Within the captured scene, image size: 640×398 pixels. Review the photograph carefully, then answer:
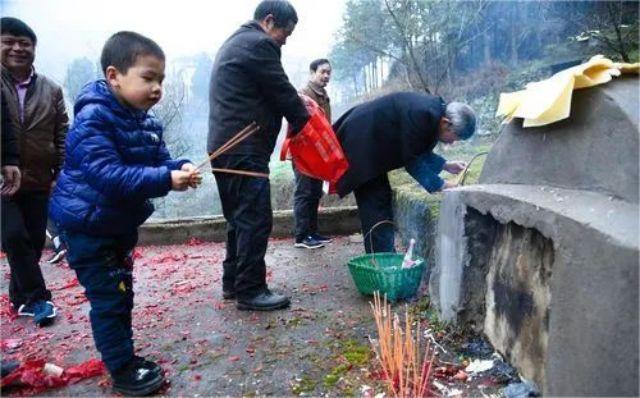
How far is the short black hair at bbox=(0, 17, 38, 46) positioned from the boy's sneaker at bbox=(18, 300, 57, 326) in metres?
1.88

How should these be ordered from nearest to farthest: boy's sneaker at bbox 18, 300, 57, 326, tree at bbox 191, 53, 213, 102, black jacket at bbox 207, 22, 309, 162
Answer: black jacket at bbox 207, 22, 309, 162
boy's sneaker at bbox 18, 300, 57, 326
tree at bbox 191, 53, 213, 102

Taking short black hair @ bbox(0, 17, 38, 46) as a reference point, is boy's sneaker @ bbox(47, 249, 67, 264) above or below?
below

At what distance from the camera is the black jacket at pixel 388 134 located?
3729mm

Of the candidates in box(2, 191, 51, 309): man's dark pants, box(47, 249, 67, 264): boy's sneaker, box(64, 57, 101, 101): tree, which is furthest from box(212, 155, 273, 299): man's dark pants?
box(64, 57, 101, 101): tree

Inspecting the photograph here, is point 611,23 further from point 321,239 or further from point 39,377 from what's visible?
point 39,377

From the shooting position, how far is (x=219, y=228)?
6199mm

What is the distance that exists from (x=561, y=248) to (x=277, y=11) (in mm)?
2534

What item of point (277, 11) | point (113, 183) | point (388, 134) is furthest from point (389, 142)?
point (113, 183)

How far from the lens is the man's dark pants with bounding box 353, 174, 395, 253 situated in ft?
13.0

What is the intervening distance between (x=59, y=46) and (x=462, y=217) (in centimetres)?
1810

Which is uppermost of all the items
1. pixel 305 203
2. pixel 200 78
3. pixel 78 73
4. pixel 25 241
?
pixel 78 73

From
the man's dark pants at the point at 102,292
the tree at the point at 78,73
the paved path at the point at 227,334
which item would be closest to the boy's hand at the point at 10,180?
the paved path at the point at 227,334

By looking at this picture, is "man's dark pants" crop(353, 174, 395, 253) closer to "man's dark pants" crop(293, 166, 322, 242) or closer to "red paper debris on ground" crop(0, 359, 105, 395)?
"man's dark pants" crop(293, 166, 322, 242)

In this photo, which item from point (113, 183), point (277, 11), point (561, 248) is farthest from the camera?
point (277, 11)
